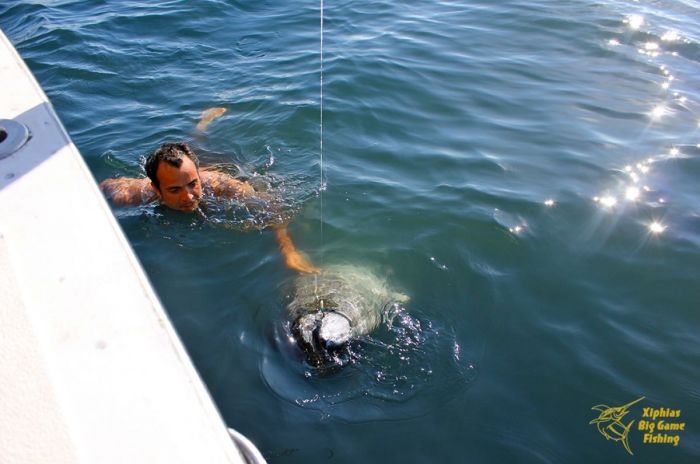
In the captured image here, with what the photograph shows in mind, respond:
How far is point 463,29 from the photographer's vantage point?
23.2 feet

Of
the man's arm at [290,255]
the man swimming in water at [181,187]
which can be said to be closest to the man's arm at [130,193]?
the man swimming in water at [181,187]

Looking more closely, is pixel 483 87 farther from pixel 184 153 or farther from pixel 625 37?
pixel 184 153

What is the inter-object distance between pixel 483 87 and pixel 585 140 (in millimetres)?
1327

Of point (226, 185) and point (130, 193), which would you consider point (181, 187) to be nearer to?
point (226, 185)

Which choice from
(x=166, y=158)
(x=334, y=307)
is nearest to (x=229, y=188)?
(x=166, y=158)

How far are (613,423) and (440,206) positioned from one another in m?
1.94

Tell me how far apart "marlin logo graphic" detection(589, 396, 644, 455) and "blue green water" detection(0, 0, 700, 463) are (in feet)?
0.12

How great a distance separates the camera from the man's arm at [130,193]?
421 centimetres

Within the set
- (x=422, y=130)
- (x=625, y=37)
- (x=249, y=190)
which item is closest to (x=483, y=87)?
(x=422, y=130)

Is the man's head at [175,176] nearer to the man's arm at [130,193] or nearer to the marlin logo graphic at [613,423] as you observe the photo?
the man's arm at [130,193]

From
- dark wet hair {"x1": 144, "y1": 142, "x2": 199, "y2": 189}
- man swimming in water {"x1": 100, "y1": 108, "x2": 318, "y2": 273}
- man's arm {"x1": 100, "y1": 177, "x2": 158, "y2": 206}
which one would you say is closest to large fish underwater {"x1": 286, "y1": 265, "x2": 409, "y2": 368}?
man swimming in water {"x1": 100, "y1": 108, "x2": 318, "y2": 273}

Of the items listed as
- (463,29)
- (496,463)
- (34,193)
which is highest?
(34,193)

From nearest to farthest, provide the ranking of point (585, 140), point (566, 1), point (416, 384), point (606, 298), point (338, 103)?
1. point (416, 384)
2. point (606, 298)
3. point (585, 140)
4. point (338, 103)
5. point (566, 1)

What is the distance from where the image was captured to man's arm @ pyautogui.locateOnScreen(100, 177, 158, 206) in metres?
4.21
